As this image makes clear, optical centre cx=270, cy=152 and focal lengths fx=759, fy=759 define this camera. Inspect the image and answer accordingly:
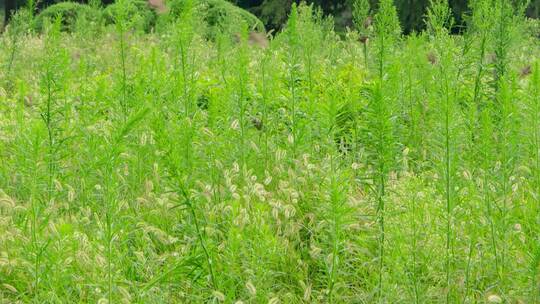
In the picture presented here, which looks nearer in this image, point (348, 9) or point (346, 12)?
point (348, 9)

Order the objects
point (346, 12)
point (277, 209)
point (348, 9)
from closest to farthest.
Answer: point (277, 209) < point (348, 9) < point (346, 12)

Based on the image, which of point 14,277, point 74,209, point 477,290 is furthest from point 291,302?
point 74,209

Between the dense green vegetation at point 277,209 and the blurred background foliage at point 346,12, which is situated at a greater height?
the dense green vegetation at point 277,209

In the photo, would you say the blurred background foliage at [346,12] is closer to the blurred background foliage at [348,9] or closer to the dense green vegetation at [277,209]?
the blurred background foliage at [348,9]

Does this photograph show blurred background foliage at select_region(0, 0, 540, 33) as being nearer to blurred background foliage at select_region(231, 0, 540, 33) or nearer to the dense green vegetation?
blurred background foliage at select_region(231, 0, 540, 33)

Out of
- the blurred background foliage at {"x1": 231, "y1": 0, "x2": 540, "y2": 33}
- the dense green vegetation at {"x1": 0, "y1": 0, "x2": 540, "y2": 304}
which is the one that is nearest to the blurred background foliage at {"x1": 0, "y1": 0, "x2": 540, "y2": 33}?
the blurred background foliage at {"x1": 231, "y1": 0, "x2": 540, "y2": 33}

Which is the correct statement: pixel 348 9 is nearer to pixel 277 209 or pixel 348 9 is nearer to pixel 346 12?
pixel 346 12

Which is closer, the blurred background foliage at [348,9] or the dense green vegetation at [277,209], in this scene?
the dense green vegetation at [277,209]

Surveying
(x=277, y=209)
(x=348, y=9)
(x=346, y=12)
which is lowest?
(x=346, y=12)

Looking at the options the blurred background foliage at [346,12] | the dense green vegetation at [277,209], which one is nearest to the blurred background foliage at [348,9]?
the blurred background foliage at [346,12]

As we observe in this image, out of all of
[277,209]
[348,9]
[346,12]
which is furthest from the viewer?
[346,12]

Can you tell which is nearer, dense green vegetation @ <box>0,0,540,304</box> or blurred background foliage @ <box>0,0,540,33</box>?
dense green vegetation @ <box>0,0,540,304</box>

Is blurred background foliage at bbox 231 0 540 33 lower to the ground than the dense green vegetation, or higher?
lower

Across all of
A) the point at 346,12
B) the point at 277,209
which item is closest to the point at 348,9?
the point at 346,12
